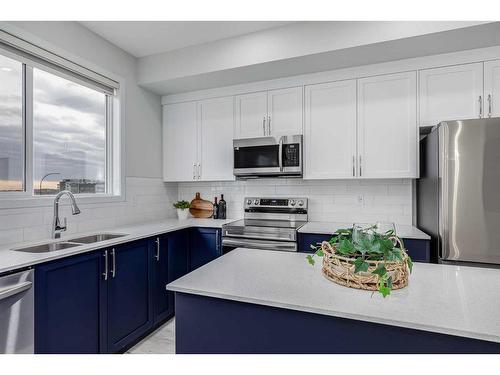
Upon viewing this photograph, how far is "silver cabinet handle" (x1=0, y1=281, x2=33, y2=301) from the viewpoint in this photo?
4.71 ft

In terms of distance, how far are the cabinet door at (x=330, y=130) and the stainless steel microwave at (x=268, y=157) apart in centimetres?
13

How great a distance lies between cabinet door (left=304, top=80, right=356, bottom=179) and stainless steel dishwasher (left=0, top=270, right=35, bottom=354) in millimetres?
2306

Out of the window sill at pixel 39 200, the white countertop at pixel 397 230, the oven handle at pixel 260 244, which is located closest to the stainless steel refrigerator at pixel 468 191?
the white countertop at pixel 397 230

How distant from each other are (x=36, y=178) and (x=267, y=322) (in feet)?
7.07

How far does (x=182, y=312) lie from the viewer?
1215mm

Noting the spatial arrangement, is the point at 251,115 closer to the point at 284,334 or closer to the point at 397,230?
the point at 397,230

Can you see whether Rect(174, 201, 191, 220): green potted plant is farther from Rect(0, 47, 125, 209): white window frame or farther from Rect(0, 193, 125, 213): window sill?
Rect(0, 193, 125, 213): window sill

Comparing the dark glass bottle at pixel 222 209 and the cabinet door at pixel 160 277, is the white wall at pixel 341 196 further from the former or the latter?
the cabinet door at pixel 160 277

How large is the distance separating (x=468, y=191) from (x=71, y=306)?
8.62ft

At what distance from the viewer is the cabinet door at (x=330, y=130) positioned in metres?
2.80

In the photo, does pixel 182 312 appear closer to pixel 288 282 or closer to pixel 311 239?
Answer: pixel 288 282

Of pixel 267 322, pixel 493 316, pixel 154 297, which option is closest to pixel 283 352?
pixel 267 322

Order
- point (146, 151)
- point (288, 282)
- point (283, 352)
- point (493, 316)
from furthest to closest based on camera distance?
point (146, 151) < point (288, 282) < point (283, 352) < point (493, 316)
